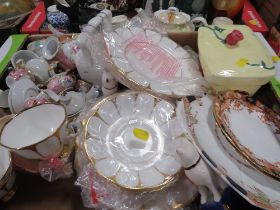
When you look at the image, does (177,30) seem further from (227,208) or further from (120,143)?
(227,208)

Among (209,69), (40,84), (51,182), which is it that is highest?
(209,69)

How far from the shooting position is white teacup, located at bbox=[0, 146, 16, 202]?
0.57 metres

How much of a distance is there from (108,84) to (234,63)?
324 mm

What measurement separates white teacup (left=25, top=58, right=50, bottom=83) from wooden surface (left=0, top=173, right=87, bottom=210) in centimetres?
30

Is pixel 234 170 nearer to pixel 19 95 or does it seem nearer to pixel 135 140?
pixel 135 140

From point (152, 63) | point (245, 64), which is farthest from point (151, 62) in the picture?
point (245, 64)

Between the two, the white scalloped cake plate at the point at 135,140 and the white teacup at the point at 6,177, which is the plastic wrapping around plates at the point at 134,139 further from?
→ the white teacup at the point at 6,177

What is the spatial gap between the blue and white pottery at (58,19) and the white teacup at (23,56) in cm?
18

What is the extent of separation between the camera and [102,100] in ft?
2.22

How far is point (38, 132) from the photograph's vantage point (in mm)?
659

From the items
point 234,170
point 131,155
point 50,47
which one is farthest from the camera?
point 50,47

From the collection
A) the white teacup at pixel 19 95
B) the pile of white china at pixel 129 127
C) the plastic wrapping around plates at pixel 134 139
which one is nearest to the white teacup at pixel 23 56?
the pile of white china at pixel 129 127

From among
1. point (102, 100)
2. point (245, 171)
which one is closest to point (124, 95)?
point (102, 100)

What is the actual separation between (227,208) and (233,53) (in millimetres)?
374
